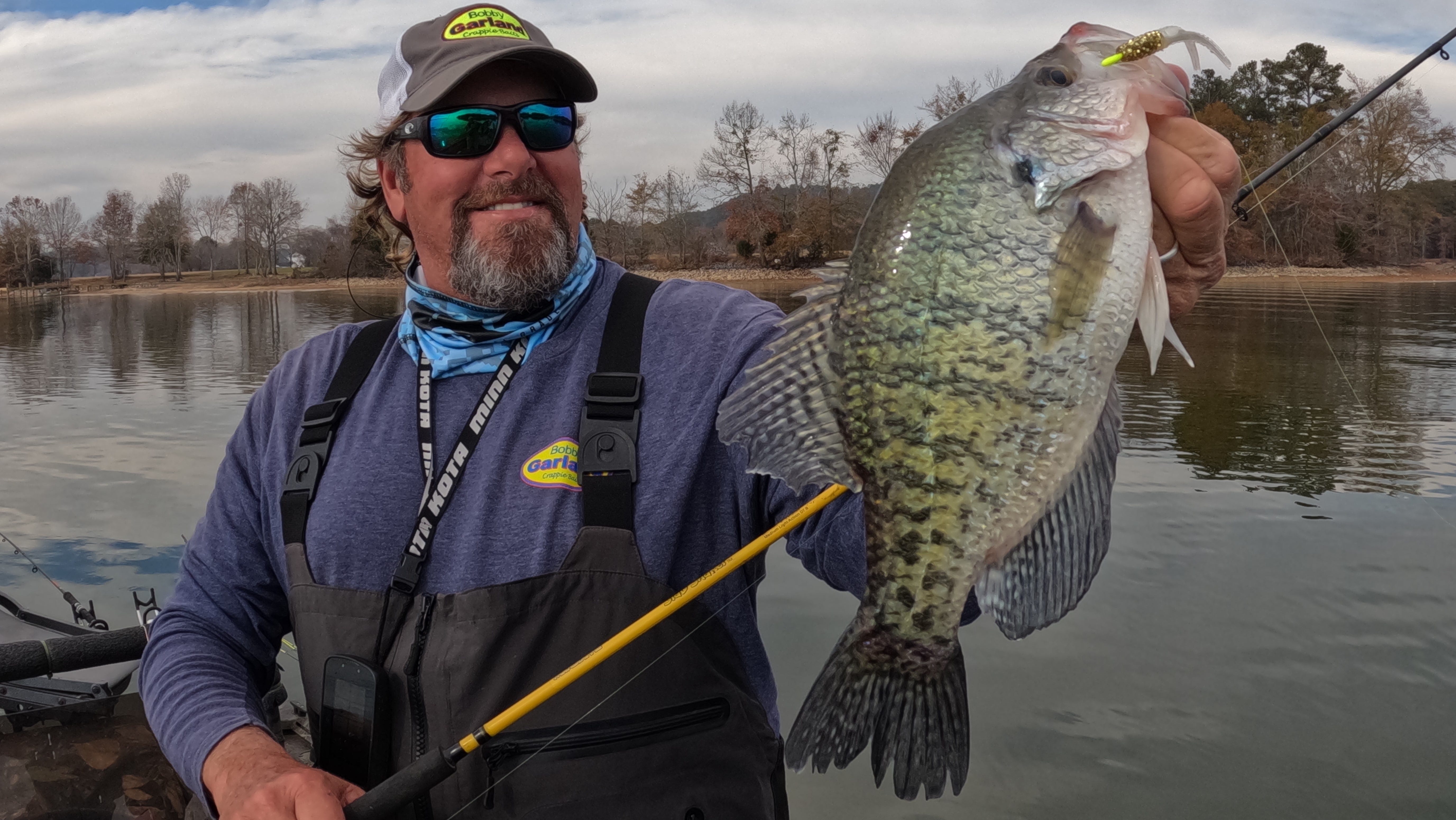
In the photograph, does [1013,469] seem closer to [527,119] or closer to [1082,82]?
[1082,82]

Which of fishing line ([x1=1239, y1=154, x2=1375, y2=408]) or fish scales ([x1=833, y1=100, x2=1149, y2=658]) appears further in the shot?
fishing line ([x1=1239, y1=154, x2=1375, y2=408])

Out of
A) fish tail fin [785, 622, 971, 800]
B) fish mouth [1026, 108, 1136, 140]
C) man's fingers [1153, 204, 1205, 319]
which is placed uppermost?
fish mouth [1026, 108, 1136, 140]

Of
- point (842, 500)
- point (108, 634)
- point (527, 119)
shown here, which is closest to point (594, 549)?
point (842, 500)

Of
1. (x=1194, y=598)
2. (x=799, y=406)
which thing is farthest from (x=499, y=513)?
(x=1194, y=598)

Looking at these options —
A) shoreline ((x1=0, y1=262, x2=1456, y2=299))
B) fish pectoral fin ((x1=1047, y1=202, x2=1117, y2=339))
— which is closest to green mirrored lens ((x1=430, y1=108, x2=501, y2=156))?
fish pectoral fin ((x1=1047, y1=202, x2=1117, y2=339))

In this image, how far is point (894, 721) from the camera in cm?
163

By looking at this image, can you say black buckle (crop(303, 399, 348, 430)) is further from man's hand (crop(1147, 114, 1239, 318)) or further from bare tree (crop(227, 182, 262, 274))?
bare tree (crop(227, 182, 262, 274))

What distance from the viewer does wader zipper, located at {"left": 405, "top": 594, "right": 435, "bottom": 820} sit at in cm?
209

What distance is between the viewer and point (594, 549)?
2035 millimetres

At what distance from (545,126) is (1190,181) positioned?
1641 mm

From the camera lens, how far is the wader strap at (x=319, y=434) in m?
2.29

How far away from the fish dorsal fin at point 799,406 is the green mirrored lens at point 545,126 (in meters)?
1.12

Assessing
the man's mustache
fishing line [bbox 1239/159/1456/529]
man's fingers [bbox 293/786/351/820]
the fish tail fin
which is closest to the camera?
the fish tail fin

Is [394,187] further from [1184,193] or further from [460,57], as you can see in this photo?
[1184,193]
